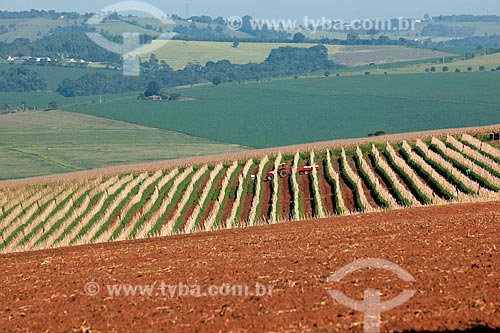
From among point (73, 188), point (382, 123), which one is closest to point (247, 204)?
point (73, 188)

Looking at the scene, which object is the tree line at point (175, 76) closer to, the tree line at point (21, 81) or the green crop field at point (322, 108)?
the tree line at point (21, 81)

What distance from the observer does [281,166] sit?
43.9m

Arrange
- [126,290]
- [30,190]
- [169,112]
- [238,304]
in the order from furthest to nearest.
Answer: [169,112], [30,190], [126,290], [238,304]

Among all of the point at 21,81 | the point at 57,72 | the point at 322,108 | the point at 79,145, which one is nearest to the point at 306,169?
the point at 79,145

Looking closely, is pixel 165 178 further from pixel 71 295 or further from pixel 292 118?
pixel 292 118

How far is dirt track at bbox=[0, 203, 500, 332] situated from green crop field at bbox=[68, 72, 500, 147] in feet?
222

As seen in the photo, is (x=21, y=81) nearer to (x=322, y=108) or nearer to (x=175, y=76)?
(x=175, y=76)

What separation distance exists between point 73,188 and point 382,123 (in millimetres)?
61718

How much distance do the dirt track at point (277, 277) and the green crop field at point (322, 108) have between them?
222ft

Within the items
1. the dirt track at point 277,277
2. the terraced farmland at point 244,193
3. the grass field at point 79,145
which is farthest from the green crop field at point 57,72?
the dirt track at point 277,277

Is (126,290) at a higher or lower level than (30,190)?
higher

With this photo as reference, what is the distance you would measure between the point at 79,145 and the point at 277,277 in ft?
250

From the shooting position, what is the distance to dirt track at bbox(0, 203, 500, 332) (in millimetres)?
13555

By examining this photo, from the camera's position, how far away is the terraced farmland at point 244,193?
105ft
